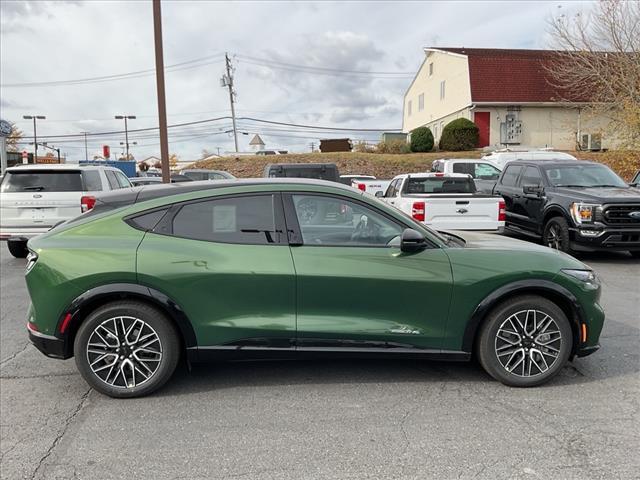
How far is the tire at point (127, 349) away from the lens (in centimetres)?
367

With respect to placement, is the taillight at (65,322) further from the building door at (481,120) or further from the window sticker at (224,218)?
the building door at (481,120)

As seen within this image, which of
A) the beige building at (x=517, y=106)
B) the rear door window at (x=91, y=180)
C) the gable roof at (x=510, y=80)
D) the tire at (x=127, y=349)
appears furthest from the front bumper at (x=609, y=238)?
the gable roof at (x=510, y=80)

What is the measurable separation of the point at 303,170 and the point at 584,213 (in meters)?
5.52

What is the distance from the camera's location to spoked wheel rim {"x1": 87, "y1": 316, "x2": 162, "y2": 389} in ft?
12.1

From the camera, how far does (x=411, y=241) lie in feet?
12.0

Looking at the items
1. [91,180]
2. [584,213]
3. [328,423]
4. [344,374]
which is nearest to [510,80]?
[584,213]

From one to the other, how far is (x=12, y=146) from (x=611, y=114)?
68.8 m

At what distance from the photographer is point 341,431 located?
3256mm

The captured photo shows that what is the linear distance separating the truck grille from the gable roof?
2615 cm

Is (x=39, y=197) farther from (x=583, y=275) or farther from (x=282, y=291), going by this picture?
(x=583, y=275)

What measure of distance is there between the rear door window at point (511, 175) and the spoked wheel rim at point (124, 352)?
9.53 m

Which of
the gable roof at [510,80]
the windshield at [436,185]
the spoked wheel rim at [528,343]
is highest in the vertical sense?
the gable roof at [510,80]

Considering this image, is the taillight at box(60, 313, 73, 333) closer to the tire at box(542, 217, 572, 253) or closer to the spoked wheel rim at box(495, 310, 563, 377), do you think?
the spoked wheel rim at box(495, 310, 563, 377)

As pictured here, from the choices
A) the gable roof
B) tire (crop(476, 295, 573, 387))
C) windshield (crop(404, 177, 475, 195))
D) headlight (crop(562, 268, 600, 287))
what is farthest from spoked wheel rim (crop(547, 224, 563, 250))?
the gable roof
